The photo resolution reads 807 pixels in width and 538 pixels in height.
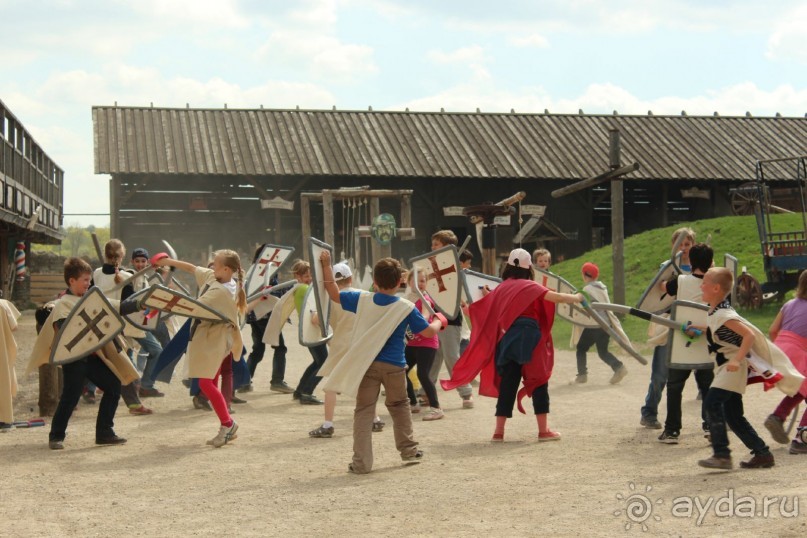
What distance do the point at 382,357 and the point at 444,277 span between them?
248 cm

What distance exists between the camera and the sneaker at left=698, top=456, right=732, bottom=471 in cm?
665

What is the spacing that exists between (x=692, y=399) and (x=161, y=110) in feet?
81.8

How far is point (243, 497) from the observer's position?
6184 mm

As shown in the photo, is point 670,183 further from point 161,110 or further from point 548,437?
point 548,437

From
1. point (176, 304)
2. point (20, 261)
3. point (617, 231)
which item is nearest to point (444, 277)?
point (176, 304)

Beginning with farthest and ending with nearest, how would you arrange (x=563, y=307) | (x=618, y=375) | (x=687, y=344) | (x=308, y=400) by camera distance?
(x=618, y=375), (x=563, y=307), (x=308, y=400), (x=687, y=344)

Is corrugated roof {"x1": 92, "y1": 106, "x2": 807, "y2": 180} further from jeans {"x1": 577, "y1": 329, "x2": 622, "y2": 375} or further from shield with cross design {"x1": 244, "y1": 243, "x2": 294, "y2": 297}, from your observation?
jeans {"x1": 577, "y1": 329, "x2": 622, "y2": 375}

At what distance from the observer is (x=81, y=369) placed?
8172 mm

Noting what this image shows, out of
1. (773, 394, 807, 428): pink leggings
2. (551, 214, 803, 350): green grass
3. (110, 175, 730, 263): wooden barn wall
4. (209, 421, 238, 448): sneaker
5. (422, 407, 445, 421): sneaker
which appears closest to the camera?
(773, 394, 807, 428): pink leggings

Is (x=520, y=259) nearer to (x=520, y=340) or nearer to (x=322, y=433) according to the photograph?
(x=520, y=340)

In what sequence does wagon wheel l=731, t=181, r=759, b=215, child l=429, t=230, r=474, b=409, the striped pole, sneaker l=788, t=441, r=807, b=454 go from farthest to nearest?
the striped pole < wagon wheel l=731, t=181, r=759, b=215 < child l=429, t=230, r=474, b=409 < sneaker l=788, t=441, r=807, b=454

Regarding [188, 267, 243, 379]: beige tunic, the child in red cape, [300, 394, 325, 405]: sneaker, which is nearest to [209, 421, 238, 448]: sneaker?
[188, 267, 243, 379]: beige tunic

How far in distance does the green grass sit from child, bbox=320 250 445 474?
35.7ft

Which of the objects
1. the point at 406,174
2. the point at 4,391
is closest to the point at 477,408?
the point at 4,391
